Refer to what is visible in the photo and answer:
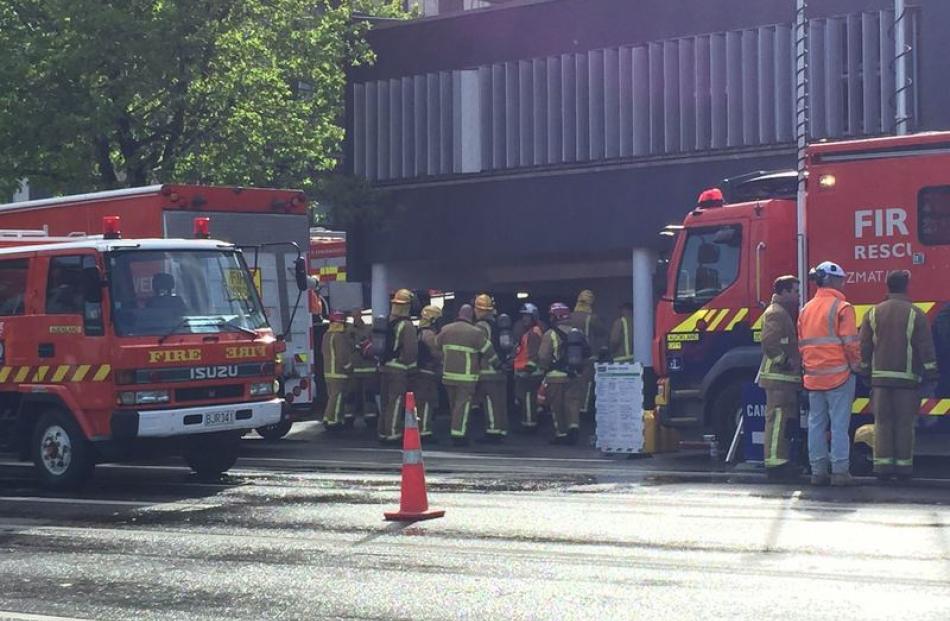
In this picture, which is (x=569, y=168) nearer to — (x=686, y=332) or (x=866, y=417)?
(x=686, y=332)

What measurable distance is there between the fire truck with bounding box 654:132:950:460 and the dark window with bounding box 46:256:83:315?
6.31m

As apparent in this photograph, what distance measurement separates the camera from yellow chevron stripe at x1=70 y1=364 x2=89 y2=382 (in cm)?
1357

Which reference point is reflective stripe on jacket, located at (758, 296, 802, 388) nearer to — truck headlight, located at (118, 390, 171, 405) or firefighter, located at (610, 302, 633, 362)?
truck headlight, located at (118, 390, 171, 405)

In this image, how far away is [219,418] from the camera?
45.2 feet

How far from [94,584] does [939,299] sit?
8.55m

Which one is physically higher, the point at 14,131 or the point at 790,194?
the point at 14,131

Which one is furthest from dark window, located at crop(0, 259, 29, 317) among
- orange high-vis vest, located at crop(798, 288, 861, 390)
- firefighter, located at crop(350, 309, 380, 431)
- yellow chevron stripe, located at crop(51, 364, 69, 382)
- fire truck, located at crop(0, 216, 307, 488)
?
orange high-vis vest, located at crop(798, 288, 861, 390)

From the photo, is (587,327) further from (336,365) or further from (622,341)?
(336,365)

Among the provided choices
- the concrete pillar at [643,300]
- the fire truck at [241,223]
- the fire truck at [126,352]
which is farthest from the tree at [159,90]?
the fire truck at [126,352]

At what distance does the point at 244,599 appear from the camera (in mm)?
8281

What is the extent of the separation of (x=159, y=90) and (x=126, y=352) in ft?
35.9

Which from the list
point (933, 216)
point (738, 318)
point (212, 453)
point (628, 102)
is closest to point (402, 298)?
point (212, 453)

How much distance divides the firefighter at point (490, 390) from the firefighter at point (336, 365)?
7.83 feet

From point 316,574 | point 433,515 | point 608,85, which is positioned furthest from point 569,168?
point 316,574
